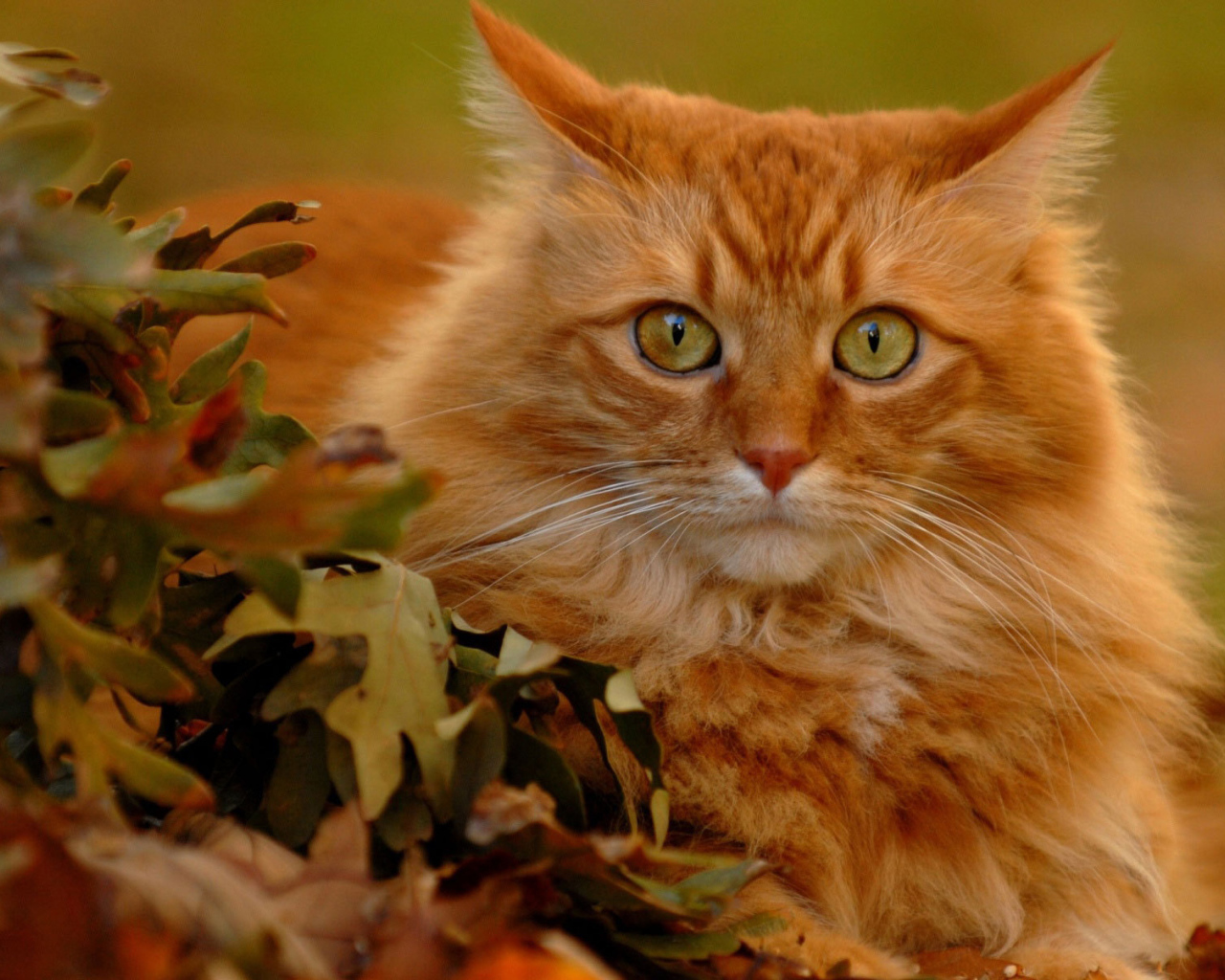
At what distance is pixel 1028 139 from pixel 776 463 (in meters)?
0.58

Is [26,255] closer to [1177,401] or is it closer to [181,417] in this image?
[181,417]

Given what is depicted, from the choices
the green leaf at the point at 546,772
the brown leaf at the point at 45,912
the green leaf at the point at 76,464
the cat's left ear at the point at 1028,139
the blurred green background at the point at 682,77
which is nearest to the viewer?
the brown leaf at the point at 45,912

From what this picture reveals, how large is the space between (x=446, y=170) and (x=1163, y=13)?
3.09 metres

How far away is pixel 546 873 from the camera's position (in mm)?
1028

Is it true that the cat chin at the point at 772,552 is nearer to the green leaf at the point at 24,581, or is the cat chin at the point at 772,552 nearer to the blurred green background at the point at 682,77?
the green leaf at the point at 24,581

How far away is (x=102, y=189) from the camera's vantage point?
1.28m

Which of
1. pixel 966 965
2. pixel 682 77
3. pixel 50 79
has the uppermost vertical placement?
pixel 682 77

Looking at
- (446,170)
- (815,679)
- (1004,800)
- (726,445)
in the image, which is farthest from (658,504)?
(446,170)

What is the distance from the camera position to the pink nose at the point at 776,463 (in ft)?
4.49

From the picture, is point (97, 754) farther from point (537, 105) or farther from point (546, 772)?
point (537, 105)

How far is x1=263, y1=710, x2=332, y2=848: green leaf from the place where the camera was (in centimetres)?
115

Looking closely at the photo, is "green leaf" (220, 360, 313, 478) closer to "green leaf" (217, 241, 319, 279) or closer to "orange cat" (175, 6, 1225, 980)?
"green leaf" (217, 241, 319, 279)

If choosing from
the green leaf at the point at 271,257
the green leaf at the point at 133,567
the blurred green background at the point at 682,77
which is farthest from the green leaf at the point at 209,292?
the blurred green background at the point at 682,77

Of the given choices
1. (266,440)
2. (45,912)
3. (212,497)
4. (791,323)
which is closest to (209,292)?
(266,440)
